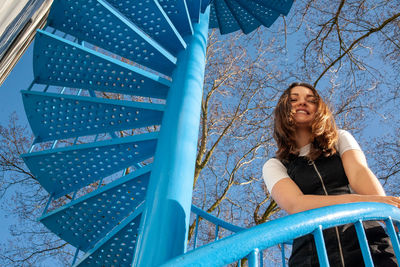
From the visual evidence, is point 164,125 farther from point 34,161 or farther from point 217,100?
point 217,100

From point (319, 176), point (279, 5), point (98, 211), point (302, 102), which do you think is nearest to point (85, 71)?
point (98, 211)

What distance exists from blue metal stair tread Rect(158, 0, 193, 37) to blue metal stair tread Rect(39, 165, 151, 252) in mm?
1481

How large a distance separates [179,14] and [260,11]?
218 cm

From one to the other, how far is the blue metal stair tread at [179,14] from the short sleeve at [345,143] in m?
2.07

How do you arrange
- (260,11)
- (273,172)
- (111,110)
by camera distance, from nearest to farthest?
(273,172), (111,110), (260,11)

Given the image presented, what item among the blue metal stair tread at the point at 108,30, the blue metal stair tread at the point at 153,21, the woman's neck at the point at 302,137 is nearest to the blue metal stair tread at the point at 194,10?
the blue metal stair tread at the point at 153,21

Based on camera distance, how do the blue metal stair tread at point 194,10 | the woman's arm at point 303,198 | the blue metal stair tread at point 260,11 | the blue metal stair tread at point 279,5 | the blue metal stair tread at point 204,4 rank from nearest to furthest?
the woman's arm at point 303,198, the blue metal stair tread at point 194,10, the blue metal stair tread at point 204,4, the blue metal stair tread at point 279,5, the blue metal stair tread at point 260,11

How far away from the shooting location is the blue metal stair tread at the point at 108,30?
8.66 ft

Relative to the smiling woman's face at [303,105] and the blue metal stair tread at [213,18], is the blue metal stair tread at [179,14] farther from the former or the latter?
the blue metal stair tread at [213,18]

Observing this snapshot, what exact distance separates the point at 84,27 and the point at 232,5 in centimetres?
267

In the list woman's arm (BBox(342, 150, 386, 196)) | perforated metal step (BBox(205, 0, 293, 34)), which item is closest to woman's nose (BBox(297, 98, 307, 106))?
woman's arm (BBox(342, 150, 386, 196))

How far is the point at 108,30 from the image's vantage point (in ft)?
9.08

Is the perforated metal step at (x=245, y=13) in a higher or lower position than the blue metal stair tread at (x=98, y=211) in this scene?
higher

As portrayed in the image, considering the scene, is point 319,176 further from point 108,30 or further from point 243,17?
point 243,17
